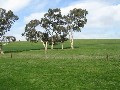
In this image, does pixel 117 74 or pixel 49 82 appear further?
pixel 117 74

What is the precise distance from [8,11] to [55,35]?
32.8 m

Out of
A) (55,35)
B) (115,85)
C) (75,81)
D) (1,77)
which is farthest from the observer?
(55,35)

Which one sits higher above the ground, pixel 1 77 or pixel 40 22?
pixel 40 22

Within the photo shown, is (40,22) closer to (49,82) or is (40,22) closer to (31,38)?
(31,38)

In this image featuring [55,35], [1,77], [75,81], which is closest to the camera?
[75,81]

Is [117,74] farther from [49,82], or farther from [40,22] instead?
[40,22]

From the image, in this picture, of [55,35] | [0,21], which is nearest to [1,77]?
[0,21]

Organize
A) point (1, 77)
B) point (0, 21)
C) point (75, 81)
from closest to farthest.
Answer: point (75, 81) < point (1, 77) < point (0, 21)

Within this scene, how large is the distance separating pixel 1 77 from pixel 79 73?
9819 mm

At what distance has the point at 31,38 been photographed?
147250 mm

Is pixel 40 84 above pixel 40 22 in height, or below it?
below

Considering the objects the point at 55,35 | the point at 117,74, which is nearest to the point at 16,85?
the point at 117,74

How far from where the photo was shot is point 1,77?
124 feet

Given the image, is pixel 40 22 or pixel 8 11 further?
pixel 40 22
